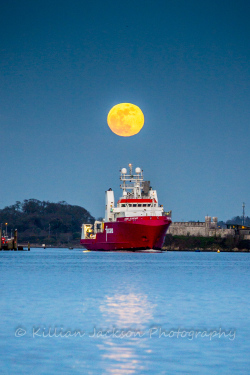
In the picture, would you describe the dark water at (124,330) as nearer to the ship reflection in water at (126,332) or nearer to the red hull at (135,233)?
the ship reflection in water at (126,332)

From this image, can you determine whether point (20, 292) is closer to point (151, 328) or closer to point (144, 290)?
point (144, 290)

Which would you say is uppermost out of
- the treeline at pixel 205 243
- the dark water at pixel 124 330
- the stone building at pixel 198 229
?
the stone building at pixel 198 229

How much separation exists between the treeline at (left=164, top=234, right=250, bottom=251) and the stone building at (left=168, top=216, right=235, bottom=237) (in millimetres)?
998

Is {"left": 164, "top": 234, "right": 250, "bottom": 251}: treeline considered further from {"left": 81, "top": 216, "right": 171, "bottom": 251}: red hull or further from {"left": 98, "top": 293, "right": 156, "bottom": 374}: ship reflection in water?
{"left": 98, "top": 293, "right": 156, "bottom": 374}: ship reflection in water

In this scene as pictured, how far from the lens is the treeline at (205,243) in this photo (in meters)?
165

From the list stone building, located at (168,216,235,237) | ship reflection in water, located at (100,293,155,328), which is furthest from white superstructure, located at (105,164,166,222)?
ship reflection in water, located at (100,293,155,328)

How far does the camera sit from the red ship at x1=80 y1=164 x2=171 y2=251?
105 meters

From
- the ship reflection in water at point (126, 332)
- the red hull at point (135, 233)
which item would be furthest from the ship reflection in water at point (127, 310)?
the red hull at point (135, 233)

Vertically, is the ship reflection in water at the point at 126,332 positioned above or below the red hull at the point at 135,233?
below

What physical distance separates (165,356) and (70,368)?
10.4ft

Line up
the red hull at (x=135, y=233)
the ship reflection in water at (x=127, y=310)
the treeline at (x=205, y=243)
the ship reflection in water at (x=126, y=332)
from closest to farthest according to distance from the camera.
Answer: the ship reflection in water at (x=126, y=332)
the ship reflection in water at (x=127, y=310)
the red hull at (x=135, y=233)
the treeline at (x=205, y=243)

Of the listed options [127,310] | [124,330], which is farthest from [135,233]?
[124,330]

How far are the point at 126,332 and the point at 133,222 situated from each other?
79.9 m

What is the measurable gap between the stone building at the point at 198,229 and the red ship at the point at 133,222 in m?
45.6
